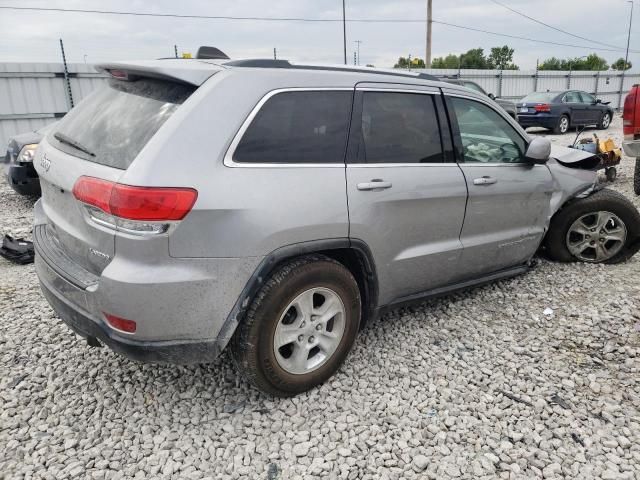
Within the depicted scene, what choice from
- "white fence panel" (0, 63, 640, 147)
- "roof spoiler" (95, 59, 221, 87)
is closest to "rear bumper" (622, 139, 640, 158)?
"roof spoiler" (95, 59, 221, 87)

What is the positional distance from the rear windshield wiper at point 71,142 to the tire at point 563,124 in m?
16.5

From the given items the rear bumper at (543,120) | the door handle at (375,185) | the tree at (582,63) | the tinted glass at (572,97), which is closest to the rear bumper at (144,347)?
the door handle at (375,185)

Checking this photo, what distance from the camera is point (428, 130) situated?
3.22 meters

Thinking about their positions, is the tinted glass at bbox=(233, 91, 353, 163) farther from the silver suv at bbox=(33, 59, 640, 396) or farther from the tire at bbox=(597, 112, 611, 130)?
the tire at bbox=(597, 112, 611, 130)

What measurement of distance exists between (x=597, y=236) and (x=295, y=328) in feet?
10.9

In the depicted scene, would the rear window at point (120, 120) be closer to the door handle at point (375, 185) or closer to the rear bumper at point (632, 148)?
the door handle at point (375, 185)

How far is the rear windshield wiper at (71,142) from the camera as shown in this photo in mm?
2505

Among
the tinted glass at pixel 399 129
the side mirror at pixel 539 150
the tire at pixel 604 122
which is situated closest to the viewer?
the tinted glass at pixel 399 129

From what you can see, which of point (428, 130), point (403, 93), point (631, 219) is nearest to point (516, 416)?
point (428, 130)

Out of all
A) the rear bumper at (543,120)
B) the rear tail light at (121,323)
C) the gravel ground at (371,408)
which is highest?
the rear tail light at (121,323)

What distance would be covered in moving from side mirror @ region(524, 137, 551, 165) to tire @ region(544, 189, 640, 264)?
0.93 metres

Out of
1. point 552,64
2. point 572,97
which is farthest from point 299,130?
point 552,64

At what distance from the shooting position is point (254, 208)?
2.31m

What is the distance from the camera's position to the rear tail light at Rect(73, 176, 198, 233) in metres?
2.12
